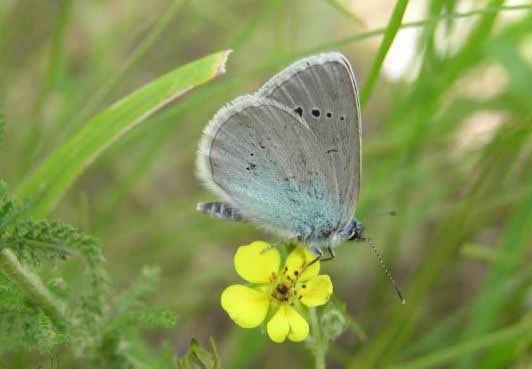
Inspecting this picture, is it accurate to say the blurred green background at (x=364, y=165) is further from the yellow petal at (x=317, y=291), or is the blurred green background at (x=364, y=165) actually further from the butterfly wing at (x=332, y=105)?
the yellow petal at (x=317, y=291)

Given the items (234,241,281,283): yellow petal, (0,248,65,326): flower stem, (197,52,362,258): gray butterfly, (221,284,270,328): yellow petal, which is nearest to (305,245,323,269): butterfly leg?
(197,52,362,258): gray butterfly

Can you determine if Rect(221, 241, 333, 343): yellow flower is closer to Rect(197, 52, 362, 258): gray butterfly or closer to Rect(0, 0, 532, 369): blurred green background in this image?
Rect(197, 52, 362, 258): gray butterfly

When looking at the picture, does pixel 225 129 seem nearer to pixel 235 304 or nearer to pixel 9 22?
pixel 235 304

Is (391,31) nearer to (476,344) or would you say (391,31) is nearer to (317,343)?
(317,343)

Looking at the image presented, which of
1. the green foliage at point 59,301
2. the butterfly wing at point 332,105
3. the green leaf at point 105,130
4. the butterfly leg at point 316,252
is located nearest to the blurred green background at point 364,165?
the butterfly wing at point 332,105

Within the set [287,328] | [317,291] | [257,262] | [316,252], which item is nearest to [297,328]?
[287,328]
